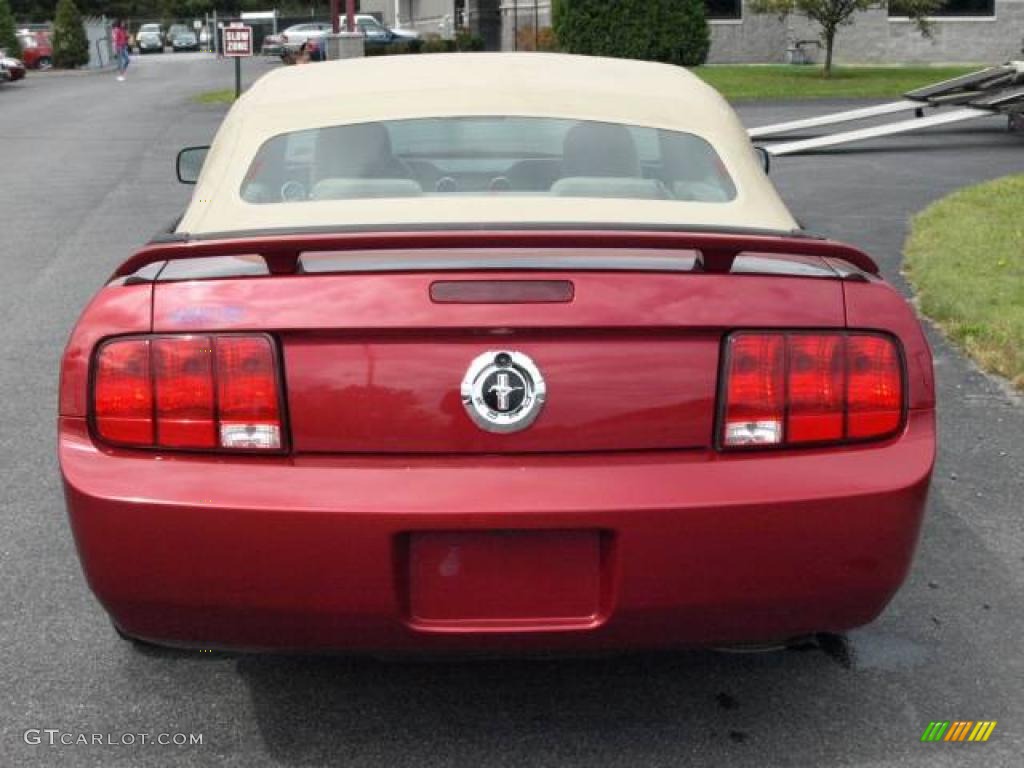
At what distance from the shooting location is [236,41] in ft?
77.0

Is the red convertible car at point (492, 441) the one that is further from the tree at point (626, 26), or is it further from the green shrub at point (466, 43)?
the green shrub at point (466, 43)

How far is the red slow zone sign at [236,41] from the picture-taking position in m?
23.4

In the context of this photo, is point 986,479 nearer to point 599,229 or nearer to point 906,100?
point 599,229

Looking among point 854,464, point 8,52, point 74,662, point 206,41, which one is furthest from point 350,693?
point 206,41

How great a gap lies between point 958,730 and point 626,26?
3044 centimetres

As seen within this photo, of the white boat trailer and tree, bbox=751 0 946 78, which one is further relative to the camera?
tree, bbox=751 0 946 78

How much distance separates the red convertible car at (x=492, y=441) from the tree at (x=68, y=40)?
58.7 metres

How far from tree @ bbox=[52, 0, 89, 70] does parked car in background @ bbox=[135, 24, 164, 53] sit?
2307 cm

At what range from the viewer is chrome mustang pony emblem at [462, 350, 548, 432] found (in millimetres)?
2871

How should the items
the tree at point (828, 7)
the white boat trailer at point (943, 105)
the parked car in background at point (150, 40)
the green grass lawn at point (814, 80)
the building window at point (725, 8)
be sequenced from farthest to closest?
the parked car in background at point (150, 40) → the building window at point (725, 8) → the tree at point (828, 7) → the green grass lawn at point (814, 80) → the white boat trailer at point (943, 105)

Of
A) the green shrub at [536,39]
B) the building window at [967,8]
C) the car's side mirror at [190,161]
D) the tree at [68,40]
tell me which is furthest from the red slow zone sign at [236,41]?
the tree at [68,40]

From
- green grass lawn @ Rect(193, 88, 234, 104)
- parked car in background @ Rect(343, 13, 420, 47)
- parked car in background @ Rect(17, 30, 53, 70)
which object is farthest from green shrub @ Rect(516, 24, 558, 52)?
parked car in background @ Rect(17, 30, 53, 70)

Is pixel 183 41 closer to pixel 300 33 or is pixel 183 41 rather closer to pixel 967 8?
pixel 300 33

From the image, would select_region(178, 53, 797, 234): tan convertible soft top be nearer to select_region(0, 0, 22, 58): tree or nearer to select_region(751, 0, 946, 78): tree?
select_region(751, 0, 946, 78): tree
